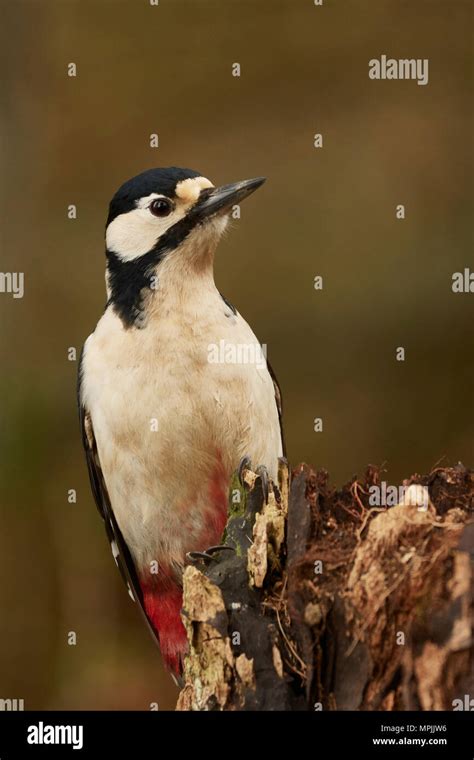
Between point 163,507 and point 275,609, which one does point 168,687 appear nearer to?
point 163,507

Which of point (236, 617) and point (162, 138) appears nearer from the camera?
point (236, 617)

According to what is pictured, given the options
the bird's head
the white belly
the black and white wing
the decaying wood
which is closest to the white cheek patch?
the bird's head

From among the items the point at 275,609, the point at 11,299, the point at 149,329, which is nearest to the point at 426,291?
the point at 11,299

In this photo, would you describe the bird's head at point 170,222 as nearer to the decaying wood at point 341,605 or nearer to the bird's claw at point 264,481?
the bird's claw at point 264,481

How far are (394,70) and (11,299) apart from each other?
7.40 feet

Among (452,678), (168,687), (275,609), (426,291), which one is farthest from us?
(426,291)

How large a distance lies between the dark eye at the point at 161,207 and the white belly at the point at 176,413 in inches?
12.9

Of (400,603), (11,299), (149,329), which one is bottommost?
(400,603)

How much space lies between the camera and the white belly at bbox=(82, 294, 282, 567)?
3.59 m

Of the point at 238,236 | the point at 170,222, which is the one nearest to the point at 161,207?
the point at 170,222

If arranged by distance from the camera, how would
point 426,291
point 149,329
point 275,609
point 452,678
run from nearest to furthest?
point 452,678 → point 275,609 → point 149,329 → point 426,291

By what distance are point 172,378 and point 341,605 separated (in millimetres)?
1271

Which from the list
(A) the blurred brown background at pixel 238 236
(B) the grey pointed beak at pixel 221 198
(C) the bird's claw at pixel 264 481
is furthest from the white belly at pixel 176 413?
(A) the blurred brown background at pixel 238 236

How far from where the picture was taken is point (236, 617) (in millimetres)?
2771
